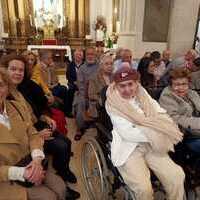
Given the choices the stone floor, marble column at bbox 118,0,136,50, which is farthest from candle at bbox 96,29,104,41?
the stone floor

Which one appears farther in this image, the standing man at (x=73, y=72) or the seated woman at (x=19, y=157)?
the standing man at (x=73, y=72)

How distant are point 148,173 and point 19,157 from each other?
30.1 inches

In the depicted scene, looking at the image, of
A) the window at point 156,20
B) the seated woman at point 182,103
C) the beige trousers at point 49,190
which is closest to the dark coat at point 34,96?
the beige trousers at point 49,190

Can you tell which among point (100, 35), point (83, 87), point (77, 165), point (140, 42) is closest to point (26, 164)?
point (77, 165)

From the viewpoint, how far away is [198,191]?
2057 mm

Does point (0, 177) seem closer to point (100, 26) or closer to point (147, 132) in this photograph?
point (147, 132)

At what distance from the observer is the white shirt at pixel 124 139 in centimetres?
158

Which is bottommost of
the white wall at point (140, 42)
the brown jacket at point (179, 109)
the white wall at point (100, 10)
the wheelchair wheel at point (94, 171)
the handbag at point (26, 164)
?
the wheelchair wheel at point (94, 171)

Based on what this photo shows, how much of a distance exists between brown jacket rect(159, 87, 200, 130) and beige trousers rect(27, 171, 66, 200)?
939 millimetres

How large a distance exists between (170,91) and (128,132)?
0.58 metres

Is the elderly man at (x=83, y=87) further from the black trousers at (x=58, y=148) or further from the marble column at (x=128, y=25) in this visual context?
the marble column at (x=128, y=25)

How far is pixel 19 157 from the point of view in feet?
4.81

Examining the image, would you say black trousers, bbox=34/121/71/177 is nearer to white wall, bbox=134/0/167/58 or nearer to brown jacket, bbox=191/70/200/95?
brown jacket, bbox=191/70/200/95

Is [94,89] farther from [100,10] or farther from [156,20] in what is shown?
[100,10]
